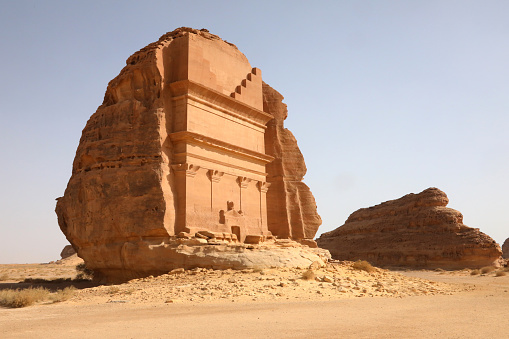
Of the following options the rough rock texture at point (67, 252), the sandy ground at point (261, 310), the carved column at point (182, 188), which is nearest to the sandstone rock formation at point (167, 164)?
the carved column at point (182, 188)

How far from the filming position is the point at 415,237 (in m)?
46.7

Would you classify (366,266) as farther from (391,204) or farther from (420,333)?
(391,204)

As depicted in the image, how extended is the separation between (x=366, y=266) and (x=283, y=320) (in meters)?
10.3

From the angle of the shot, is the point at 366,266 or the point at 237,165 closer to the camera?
the point at 366,266

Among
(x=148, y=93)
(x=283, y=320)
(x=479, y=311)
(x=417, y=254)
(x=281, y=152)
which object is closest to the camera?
(x=283, y=320)

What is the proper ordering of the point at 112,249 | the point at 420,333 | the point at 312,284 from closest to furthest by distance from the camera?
1. the point at 420,333
2. the point at 312,284
3. the point at 112,249

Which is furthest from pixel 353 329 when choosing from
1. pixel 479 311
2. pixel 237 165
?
pixel 237 165

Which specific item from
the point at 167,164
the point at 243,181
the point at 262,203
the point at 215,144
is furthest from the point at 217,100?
the point at 262,203

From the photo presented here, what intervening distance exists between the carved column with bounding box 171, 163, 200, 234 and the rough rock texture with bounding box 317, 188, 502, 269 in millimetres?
32808

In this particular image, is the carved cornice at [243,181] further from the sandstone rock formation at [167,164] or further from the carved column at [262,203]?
the carved column at [262,203]

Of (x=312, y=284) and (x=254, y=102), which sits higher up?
(x=254, y=102)

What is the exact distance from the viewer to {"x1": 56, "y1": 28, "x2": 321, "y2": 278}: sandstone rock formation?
54.1 feet

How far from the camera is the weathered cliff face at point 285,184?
22875mm

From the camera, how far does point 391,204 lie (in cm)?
5353
